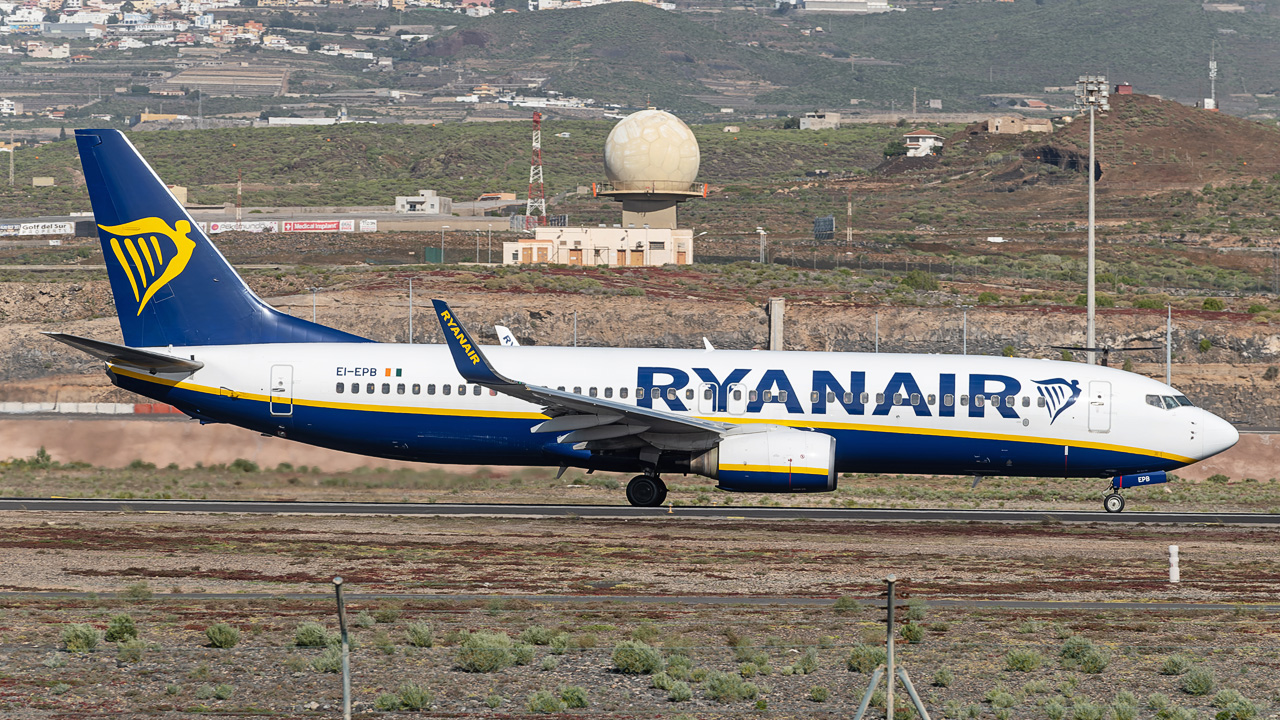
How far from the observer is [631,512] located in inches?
1324

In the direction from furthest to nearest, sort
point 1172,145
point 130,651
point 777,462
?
point 1172,145
point 777,462
point 130,651

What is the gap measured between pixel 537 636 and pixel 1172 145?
181m

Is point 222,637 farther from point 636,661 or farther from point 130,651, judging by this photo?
point 636,661

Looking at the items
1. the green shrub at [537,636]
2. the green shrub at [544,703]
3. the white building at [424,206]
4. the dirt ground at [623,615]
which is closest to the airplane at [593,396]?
the dirt ground at [623,615]

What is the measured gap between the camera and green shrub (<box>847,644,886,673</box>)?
17.2 meters

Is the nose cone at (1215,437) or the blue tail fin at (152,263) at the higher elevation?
the blue tail fin at (152,263)

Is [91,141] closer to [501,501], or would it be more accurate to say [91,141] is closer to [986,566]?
[501,501]

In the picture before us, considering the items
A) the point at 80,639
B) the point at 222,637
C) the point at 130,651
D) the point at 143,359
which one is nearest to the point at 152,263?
the point at 143,359

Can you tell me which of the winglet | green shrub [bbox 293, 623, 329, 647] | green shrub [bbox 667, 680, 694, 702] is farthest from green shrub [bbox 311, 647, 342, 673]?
the winglet

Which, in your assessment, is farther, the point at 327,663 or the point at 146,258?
the point at 146,258

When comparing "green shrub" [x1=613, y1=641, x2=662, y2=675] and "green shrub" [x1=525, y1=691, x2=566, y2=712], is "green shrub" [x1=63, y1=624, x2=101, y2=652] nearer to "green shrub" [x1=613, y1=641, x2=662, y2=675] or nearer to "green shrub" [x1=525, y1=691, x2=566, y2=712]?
"green shrub" [x1=525, y1=691, x2=566, y2=712]

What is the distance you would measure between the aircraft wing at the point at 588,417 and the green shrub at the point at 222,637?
517 inches

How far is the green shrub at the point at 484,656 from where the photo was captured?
1691cm

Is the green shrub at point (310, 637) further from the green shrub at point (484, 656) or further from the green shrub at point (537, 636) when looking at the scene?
the green shrub at point (537, 636)
